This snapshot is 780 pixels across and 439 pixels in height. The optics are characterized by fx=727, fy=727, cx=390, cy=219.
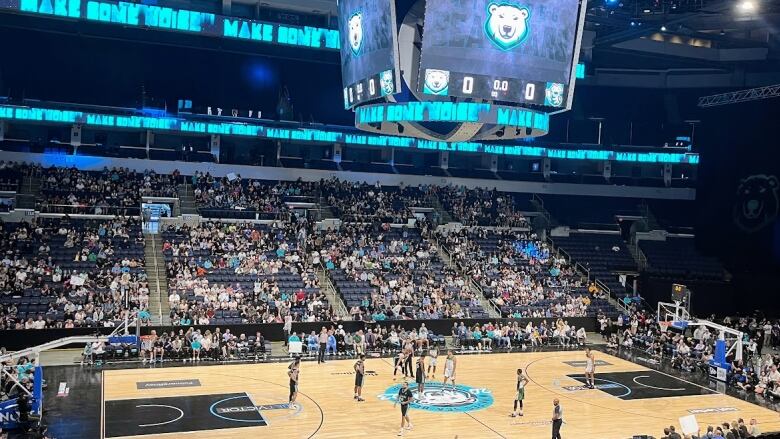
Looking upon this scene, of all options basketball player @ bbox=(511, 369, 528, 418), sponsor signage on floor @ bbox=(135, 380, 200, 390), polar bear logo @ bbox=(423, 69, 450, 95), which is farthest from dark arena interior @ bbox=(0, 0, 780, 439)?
basketball player @ bbox=(511, 369, 528, 418)

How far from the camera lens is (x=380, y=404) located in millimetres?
21562

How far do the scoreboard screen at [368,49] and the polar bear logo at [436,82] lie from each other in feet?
3.11

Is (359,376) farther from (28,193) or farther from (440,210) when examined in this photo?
(440,210)

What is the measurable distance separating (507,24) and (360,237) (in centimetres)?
1798

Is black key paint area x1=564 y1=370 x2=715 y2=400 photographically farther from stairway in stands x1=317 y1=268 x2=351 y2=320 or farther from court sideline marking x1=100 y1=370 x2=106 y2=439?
court sideline marking x1=100 y1=370 x2=106 y2=439

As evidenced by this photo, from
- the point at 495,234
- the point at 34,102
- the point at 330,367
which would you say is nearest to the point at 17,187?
the point at 34,102

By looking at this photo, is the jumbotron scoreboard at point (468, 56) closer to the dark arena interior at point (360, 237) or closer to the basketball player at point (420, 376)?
the dark arena interior at point (360, 237)

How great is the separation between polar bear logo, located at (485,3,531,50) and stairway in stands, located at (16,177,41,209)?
80.8ft

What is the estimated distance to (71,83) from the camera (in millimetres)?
43719

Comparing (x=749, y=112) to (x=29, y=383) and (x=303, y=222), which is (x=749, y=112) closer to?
(x=303, y=222)

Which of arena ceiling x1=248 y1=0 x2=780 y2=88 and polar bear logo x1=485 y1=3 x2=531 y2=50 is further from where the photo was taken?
arena ceiling x1=248 y1=0 x2=780 y2=88

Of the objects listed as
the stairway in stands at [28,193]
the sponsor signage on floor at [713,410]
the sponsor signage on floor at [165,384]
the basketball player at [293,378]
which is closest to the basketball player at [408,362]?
the basketball player at [293,378]

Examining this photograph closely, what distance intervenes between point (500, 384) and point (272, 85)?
29.6 m

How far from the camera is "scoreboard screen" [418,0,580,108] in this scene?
75.0ft
